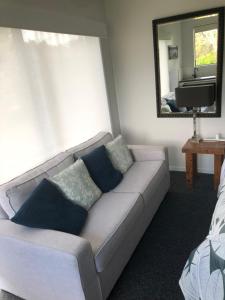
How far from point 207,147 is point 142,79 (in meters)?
1.30

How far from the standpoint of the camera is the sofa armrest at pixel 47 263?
148 cm

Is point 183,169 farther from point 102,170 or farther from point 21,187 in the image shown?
point 21,187

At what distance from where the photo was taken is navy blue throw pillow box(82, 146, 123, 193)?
7.98 ft

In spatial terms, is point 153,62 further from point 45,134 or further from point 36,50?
point 45,134

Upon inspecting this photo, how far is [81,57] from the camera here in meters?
3.29

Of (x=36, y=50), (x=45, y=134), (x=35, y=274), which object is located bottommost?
(x=35, y=274)

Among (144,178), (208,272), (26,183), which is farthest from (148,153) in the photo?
(208,272)

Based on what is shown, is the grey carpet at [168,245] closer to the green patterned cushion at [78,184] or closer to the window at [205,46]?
the green patterned cushion at [78,184]

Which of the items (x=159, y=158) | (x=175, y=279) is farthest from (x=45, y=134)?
(x=175, y=279)

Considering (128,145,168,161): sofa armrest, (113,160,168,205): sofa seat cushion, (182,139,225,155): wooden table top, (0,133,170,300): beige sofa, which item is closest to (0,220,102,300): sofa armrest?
(0,133,170,300): beige sofa

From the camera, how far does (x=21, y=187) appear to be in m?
1.90

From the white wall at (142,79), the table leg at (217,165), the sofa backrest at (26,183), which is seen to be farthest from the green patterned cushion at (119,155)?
the table leg at (217,165)

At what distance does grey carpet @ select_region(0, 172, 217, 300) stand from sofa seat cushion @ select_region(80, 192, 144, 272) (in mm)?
314

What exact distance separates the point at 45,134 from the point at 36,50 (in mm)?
943
